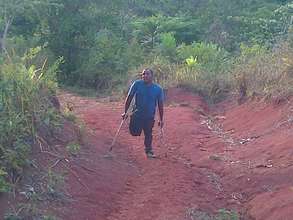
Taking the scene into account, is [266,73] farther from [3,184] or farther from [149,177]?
[3,184]

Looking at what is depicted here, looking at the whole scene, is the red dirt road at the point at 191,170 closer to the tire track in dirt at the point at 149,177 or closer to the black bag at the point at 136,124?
the tire track in dirt at the point at 149,177

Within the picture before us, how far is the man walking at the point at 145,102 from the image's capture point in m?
11.0

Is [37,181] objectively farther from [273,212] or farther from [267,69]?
[267,69]

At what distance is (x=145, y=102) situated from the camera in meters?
11.0

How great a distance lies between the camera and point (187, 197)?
Result: 8828 millimetres

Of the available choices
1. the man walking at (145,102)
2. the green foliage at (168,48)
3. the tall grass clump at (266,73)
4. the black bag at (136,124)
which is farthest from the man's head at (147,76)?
the green foliage at (168,48)

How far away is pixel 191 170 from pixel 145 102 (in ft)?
4.58

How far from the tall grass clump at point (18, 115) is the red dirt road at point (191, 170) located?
73 cm

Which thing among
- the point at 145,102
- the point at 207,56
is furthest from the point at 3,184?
the point at 207,56

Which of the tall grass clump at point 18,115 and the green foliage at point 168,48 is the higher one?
the tall grass clump at point 18,115

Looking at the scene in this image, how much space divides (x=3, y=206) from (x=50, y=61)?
1372 centimetres

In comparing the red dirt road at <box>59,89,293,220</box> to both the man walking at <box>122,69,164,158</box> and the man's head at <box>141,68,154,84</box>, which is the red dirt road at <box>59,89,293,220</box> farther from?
the man's head at <box>141,68,154,84</box>

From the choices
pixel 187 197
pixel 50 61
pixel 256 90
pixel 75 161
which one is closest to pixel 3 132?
pixel 75 161

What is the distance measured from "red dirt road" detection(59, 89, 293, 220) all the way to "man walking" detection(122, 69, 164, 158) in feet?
1.55
